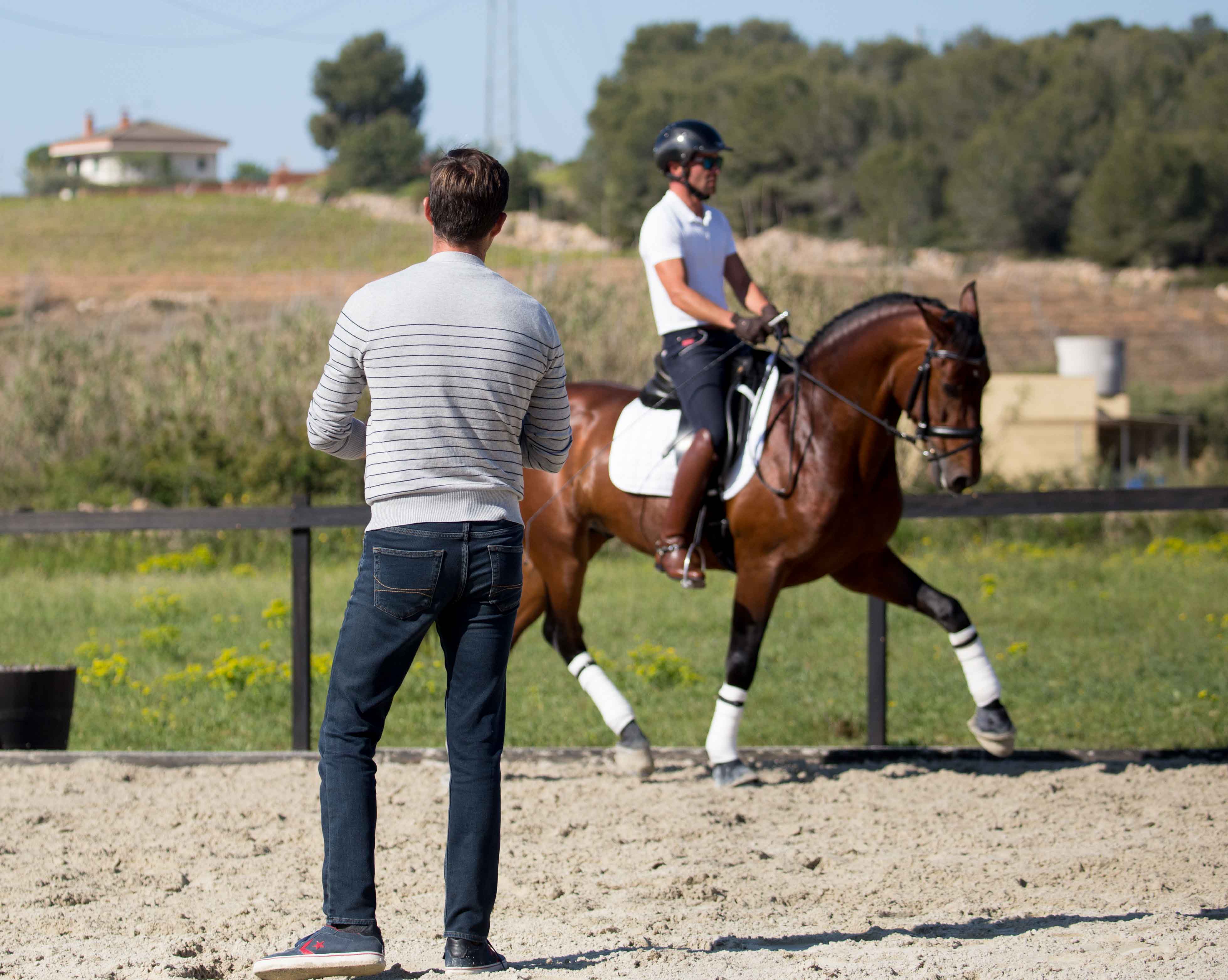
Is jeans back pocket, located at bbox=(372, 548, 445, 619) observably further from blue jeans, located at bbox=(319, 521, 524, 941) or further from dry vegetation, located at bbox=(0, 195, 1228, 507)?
dry vegetation, located at bbox=(0, 195, 1228, 507)

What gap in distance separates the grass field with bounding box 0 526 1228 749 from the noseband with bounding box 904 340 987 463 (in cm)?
210

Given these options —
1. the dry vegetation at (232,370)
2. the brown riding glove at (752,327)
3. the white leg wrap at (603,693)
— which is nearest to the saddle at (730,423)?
the brown riding glove at (752,327)

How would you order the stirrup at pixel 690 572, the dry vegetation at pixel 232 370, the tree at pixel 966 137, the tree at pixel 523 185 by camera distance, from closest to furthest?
the stirrup at pixel 690 572
the dry vegetation at pixel 232 370
the tree at pixel 523 185
the tree at pixel 966 137

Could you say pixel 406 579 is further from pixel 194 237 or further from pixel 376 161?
pixel 376 161

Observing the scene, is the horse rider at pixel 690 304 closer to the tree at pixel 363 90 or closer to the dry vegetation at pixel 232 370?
the dry vegetation at pixel 232 370

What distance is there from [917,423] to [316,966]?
375cm

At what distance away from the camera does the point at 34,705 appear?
6820 mm

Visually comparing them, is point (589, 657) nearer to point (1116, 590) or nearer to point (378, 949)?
point (378, 949)

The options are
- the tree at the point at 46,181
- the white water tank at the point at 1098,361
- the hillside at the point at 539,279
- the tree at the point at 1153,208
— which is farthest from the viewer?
the tree at the point at 46,181

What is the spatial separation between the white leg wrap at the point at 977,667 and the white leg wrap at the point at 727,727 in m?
1.00

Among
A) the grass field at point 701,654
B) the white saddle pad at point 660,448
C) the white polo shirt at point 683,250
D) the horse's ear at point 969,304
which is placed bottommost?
the grass field at point 701,654

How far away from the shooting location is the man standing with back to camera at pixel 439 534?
323 cm

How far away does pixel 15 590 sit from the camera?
12.2 meters

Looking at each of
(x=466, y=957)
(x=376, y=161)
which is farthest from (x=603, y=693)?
(x=376, y=161)
